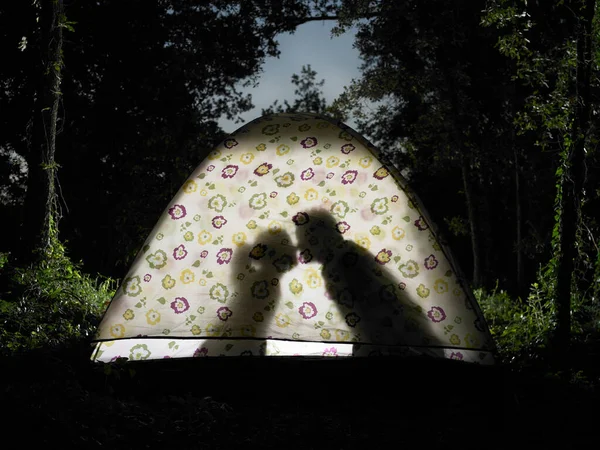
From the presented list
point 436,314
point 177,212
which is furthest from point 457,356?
point 177,212

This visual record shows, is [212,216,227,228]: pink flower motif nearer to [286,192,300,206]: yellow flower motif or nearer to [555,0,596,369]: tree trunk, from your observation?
[286,192,300,206]: yellow flower motif

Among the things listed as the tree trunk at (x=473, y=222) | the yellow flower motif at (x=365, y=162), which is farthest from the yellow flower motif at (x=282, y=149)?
the tree trunk at (x=473, y=222)

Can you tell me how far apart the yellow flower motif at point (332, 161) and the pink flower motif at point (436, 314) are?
4.00 ft

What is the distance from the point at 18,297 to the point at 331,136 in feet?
9.27

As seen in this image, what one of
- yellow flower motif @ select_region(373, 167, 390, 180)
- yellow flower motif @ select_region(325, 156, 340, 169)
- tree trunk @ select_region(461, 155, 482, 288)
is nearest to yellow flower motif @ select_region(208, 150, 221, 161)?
yellow flower motif @ select_region(325, 156, 340, 169)

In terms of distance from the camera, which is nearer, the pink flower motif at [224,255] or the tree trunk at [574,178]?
the pink flower motif at [224,255]

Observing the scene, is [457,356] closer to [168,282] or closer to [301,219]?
[301,219]

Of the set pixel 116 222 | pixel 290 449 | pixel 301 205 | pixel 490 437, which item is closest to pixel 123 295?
pixel 301 205

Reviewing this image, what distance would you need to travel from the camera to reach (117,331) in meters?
3.87

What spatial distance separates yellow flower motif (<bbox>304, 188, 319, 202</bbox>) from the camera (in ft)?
14.3

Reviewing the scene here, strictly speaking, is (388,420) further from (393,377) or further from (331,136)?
(331,136)

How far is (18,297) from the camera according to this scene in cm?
504

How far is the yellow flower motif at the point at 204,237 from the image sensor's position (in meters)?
4.27

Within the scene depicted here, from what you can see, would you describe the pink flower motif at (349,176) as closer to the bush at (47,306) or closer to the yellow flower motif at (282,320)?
the yellow flower motif at (282,320)
